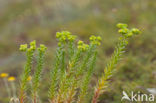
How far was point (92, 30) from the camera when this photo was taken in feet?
21.9

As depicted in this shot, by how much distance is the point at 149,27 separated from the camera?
5477mm

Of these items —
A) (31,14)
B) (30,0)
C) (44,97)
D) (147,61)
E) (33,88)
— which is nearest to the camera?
(33,88)

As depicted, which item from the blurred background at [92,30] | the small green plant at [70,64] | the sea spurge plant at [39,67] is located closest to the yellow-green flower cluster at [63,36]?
the small green plant at [70,64]

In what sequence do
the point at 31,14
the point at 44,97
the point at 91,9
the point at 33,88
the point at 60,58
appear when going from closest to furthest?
the point at 60,58
the point at 33,88
the point at 44,97
the point at 91,9
the point at 31,14

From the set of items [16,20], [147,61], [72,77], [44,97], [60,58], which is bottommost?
[44,97]

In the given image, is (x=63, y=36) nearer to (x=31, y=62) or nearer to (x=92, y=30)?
(x=31, y=62)

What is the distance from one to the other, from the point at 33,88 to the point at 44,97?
1608 mm

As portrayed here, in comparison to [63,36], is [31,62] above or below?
below

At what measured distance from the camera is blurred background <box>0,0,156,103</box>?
3403 millimetres

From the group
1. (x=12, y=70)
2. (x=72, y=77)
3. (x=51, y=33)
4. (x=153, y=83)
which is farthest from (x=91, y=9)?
(x=72, y=77)

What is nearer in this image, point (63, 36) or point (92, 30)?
point (63, 36)

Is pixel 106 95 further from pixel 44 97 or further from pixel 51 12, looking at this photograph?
pixel 51 12

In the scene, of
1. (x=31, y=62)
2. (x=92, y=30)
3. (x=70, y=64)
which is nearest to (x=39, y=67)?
(x=31, y=62)

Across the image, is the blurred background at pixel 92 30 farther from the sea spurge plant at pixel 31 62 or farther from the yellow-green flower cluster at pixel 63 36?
the yellow-green flower cluster at pixel 63 36
